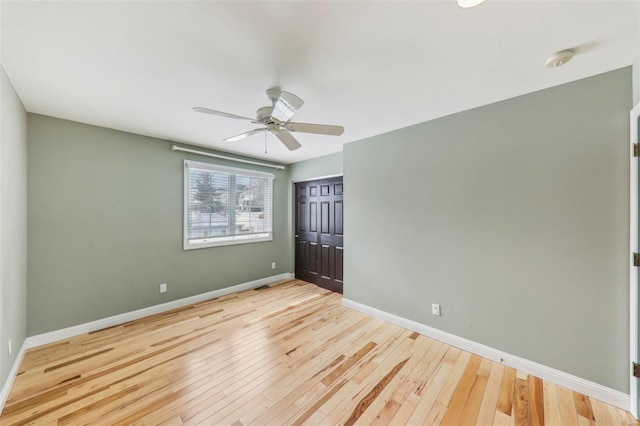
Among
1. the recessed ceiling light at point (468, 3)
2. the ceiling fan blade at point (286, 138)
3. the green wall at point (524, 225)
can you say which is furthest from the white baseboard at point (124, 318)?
the recessed ceiling light at point (468, 3)

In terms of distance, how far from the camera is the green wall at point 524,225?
5.77 ft

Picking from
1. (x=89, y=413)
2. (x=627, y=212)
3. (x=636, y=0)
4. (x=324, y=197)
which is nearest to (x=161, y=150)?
(x=324, y=197)

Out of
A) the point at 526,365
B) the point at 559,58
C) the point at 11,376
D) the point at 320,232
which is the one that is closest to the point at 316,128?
the point at 559,58

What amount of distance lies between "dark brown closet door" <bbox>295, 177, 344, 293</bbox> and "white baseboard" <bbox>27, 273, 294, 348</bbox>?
1.10 m

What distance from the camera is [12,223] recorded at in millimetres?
1980

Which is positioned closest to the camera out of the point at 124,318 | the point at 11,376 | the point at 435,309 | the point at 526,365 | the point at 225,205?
the point at 11,376

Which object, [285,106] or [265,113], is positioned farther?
[265,113]

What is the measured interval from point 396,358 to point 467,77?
259cm

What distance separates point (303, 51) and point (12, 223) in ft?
9.25

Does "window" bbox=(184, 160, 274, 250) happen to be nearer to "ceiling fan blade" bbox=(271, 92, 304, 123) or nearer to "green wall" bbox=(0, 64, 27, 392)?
"green wall" bbox=(0, 64, 27, 392)

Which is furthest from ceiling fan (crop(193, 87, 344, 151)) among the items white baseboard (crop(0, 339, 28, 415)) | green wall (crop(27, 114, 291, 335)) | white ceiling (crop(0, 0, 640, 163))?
white baseboard (crop(0, 339, 28, 415))

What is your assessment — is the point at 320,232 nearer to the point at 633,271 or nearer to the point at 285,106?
the point at 285,106

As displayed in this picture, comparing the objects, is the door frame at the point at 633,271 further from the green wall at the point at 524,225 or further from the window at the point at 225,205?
the window at the point at 225,205

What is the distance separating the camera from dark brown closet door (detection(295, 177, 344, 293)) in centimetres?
412
